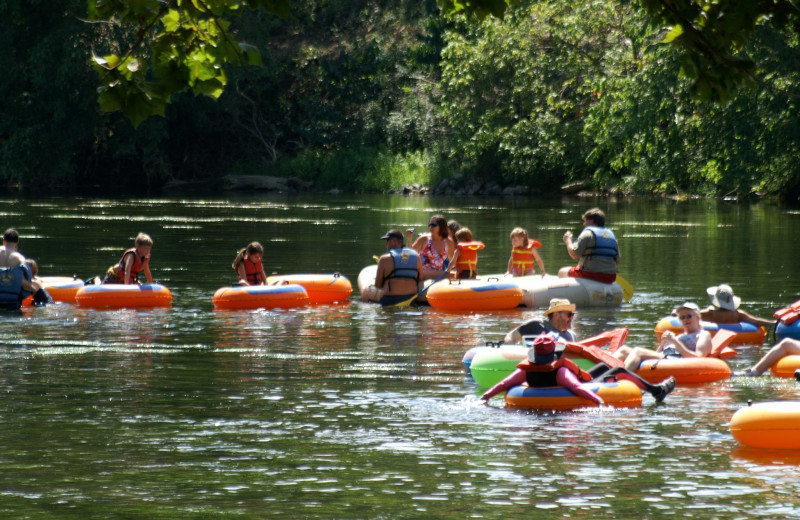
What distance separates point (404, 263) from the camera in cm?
1631

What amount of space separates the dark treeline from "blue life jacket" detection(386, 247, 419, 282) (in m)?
13.0

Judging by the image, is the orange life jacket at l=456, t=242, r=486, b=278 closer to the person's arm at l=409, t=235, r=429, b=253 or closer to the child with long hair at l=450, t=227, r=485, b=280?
the child with long hair at l=450, t=227, r=485, b=280

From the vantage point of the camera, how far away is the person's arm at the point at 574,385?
973cm

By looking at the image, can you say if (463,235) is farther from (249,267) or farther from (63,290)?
(63,290)

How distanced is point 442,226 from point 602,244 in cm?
222

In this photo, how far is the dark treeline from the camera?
1307 inches

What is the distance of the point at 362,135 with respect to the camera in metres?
54.3

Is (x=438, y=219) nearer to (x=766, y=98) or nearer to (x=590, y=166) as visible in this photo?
(x=766, y=98)

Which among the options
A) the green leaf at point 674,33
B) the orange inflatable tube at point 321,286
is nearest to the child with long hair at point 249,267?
the orange inflatable tube at point 321,286

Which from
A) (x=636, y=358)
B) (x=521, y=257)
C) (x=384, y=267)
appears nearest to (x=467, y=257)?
(x=521, y=257)

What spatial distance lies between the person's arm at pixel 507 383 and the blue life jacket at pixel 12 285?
7.69 metres

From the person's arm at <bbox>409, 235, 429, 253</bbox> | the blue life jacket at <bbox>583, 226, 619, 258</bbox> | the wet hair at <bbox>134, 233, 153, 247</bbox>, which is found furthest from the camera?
the person's arm at <bbox>409, 235, 429, 253</bbox>

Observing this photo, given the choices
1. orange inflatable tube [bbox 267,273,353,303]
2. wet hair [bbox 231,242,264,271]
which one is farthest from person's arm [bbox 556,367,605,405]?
orange inflatable tube [bbox 267,273,353,303]

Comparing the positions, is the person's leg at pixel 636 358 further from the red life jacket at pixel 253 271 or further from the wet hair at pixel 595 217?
the red life jacket at pixel 253 271
